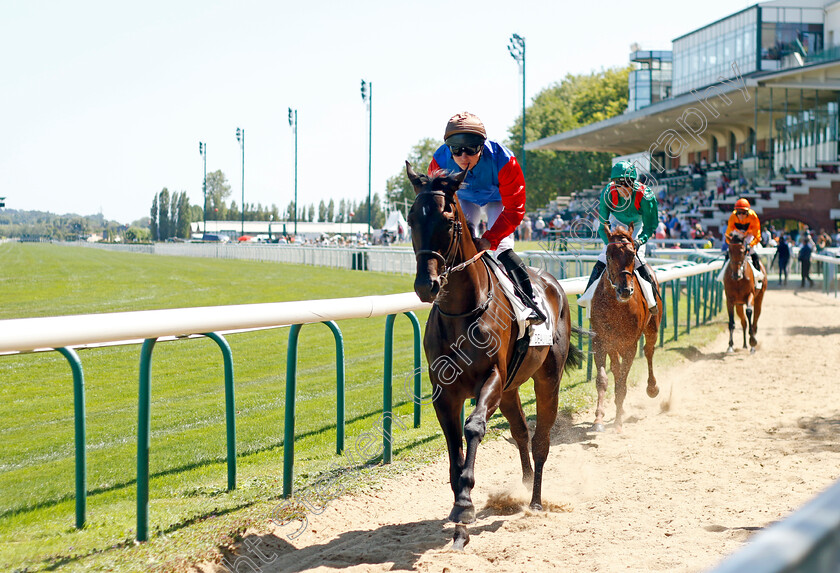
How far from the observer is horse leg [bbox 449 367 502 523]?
11.4ft

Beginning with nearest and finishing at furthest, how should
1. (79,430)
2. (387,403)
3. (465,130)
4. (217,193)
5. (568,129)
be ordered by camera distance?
(79,430), (465,130), (387,403), (568,129), (217,193)

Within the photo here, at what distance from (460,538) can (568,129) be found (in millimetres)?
65217

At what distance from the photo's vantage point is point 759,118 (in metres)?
36.2

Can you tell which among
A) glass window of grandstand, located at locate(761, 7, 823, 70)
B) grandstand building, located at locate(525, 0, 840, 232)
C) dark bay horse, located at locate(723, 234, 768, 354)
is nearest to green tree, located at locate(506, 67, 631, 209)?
grandstand building, located at locate(525, 0, 840, 232)

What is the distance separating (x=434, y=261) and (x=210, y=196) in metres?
150

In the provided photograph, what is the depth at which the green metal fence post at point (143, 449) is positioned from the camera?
3.44 metres

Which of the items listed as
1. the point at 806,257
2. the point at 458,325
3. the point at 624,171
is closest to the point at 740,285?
the point at 624,171

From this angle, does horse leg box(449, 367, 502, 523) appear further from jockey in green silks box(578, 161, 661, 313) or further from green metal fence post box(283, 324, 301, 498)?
jockey in green silks box(578, 161, 661, 313)

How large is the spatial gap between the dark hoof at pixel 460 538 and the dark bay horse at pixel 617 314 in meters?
3.23

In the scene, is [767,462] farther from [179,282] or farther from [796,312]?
[179,282]

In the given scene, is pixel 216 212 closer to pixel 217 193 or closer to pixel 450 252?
pixel 217 193

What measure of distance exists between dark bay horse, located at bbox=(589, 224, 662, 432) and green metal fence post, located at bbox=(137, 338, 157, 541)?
4096 mm

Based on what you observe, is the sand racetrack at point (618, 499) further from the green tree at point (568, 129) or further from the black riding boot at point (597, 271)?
the green tree at point (568, 129)

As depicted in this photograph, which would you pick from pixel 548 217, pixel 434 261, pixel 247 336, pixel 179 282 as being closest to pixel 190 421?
pixel 434 261
